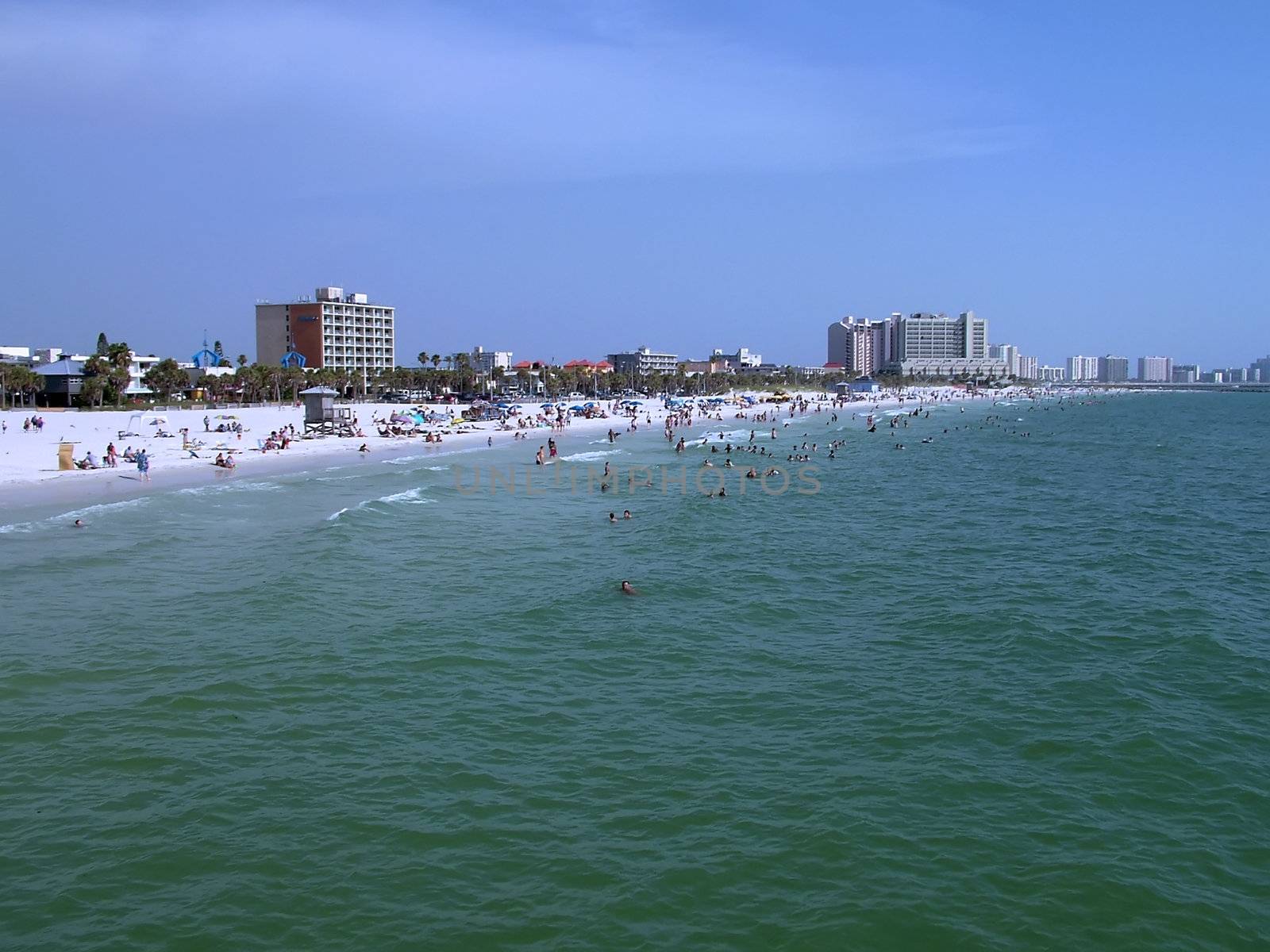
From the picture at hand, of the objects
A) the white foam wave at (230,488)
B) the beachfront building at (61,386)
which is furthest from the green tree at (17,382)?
the white foam wave at (230,488)

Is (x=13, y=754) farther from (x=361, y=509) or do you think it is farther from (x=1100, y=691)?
(x=361, y=509)

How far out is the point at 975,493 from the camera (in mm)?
36406

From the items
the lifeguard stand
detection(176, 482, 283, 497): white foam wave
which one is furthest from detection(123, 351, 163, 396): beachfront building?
detection(176, 482, 283, 497): white foam wave

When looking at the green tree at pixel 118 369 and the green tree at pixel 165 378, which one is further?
the green tree at pixel 165 378

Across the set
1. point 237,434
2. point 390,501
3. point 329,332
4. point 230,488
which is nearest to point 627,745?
point 390,501

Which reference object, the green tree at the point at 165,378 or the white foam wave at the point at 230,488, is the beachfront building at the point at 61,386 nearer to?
the green tree at the point at 165,378

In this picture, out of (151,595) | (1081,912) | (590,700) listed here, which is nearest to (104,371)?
(151,595)

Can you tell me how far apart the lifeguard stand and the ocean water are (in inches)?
1209

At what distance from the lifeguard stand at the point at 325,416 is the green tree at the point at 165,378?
75.0 feet

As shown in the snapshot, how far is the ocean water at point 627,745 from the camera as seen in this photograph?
8133 millimetres

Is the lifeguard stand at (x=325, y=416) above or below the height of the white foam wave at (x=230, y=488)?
above

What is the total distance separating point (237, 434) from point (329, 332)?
2804 inches

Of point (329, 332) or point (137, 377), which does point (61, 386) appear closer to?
point (137, 377)

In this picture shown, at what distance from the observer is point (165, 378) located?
74312 mm
